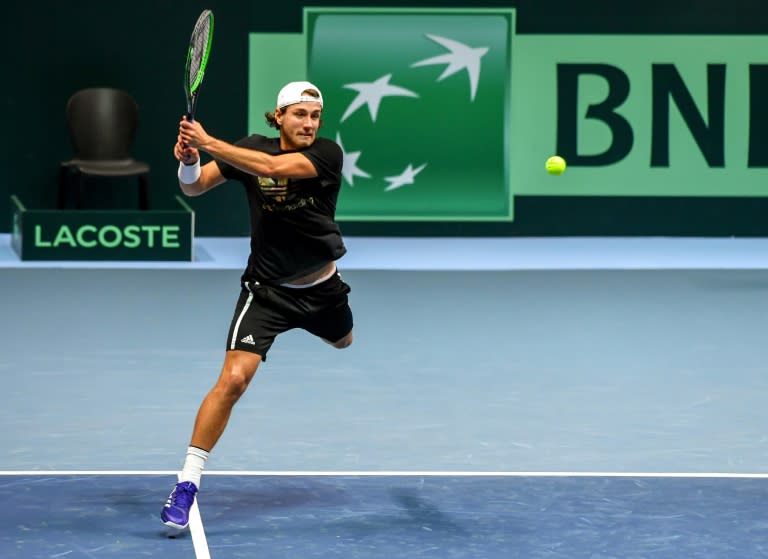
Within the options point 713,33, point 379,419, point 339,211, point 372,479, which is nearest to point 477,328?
point 379,419

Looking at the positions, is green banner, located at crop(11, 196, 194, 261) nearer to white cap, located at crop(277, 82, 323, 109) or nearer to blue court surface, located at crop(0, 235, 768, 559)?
blue court surface, located at crop(0, 235, 768, 559)

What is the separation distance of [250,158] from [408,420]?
90.3 inches

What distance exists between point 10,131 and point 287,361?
778cm

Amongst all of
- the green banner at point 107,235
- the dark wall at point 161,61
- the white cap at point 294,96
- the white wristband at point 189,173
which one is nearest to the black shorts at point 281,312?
the white wristband at point 189,173

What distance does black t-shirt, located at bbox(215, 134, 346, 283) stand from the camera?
5.90 meters

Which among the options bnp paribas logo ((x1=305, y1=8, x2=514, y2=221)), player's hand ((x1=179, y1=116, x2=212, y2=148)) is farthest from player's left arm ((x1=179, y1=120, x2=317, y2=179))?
bnp paribas logo ((x1=305, y1=8, x2=514, y2=221))

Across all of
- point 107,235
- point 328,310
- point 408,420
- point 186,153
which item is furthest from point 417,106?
point 186,153

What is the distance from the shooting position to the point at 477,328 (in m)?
10.6

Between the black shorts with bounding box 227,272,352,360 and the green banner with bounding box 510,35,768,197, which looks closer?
the black shorts with bounding box 227,272,352,360

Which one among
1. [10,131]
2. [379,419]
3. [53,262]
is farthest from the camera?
[10,131]

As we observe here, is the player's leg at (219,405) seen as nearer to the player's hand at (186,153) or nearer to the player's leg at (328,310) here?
the player's leg at (328,310)

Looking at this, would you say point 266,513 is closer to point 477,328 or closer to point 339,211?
point 477,328

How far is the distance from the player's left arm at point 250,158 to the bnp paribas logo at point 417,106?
10.1 meters

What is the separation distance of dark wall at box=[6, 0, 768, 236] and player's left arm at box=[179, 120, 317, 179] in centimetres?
1032
